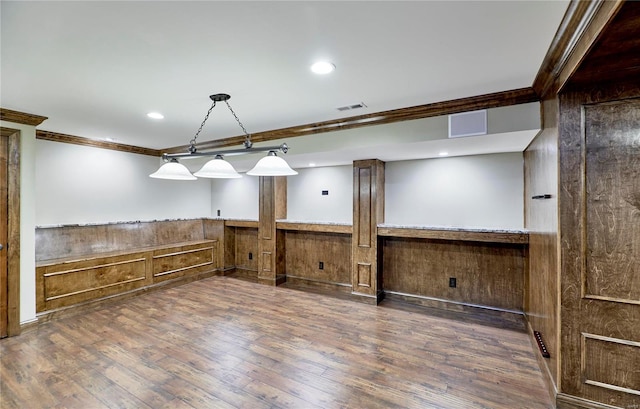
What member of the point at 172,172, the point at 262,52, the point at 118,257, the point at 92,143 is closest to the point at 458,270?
the point at 262,52

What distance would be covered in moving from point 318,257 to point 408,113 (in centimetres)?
291

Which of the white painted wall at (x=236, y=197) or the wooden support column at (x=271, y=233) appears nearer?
the wooden support column at (x=271, y=233)

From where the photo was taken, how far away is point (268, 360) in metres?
2.70

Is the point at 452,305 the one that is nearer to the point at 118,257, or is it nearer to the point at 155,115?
the point at 155,115

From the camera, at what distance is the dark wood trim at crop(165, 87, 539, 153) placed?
2742 millimetres

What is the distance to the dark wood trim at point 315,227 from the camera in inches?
180

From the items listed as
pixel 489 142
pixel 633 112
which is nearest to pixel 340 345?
pixel 489 142

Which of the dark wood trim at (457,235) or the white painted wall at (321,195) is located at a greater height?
the white painted wall at (321,195)

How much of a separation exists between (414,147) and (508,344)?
235 cm

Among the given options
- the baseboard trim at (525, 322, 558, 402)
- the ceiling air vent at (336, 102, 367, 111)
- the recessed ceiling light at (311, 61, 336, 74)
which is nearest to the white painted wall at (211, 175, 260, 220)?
the ceiling air vent at (336, 102, 367, 111)

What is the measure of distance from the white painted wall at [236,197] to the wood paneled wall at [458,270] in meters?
2.96

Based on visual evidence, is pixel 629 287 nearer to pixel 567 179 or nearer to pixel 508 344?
pixel 567 179

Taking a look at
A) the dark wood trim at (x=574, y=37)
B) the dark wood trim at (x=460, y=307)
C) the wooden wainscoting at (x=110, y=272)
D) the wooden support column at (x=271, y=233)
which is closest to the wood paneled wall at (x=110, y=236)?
the wooden wainscoting at (x=110, y=272)

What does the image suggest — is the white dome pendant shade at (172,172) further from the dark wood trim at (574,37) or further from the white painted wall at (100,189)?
the dark wood trim at (574,37)
